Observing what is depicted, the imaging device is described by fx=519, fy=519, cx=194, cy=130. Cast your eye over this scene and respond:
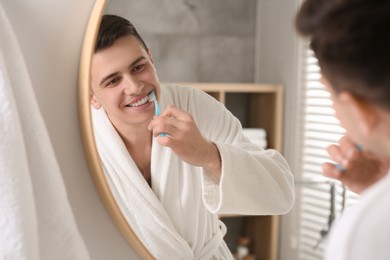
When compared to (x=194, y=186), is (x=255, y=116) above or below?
above

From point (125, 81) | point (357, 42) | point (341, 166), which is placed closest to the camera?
point (357, 42)

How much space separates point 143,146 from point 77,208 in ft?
0.50

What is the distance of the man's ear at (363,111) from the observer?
503 mm

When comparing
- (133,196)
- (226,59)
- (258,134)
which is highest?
(226,59)

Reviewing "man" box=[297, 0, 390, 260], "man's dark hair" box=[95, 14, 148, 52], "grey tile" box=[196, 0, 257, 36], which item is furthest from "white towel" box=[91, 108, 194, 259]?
"man" box=[297, 0, 390, 260]

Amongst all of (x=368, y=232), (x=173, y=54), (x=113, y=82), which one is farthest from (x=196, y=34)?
(x=368, y=232)

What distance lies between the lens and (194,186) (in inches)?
32.3

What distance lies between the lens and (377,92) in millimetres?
471

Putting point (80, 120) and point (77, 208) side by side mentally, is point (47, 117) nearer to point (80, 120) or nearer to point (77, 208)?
point (80, 120)

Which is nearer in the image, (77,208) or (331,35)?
(331,35)

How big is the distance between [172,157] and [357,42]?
1.36 ft

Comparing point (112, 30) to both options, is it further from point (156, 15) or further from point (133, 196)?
point (133, 196)

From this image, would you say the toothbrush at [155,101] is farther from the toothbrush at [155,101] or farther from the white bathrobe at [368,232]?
the white bathrobe at [368,232]

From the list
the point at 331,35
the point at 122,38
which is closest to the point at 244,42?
the point at 122,38
